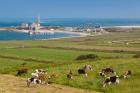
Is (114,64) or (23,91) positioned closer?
(23,91)

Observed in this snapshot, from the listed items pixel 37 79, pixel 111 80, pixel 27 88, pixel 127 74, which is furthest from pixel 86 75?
pixel 27 88

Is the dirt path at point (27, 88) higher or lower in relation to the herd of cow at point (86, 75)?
lower

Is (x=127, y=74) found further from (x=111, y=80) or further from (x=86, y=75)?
(x=86, y=75)

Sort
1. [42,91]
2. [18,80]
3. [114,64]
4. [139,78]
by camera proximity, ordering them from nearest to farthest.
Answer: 1. [42,91]
2. [139,78]
3. [18,80]
4. [114,64]

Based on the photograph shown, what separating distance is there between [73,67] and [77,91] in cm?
907

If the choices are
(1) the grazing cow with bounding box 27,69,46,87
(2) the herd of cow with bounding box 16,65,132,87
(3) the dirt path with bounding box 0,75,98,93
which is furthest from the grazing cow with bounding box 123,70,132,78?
(1) the grazing cow with bounding box 27,69,46,87

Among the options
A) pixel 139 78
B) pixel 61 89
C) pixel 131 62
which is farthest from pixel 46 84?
pixel 131 62

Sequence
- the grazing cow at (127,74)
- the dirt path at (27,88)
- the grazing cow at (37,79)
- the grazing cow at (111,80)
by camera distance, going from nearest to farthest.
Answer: the dirt path at (27,88) < the grazing cow at (111,80) < the grazing cow at (37,79) < the grazing cow at (127,74)

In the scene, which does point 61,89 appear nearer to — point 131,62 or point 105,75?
point 105,75

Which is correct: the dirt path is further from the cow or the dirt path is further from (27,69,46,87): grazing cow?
the cow

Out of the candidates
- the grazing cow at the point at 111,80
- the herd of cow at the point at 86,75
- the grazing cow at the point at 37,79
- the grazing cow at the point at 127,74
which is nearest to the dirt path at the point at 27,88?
the grazing cow at the point at 37,79

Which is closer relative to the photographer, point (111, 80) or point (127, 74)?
point (111, 80)

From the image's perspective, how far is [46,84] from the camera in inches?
1132

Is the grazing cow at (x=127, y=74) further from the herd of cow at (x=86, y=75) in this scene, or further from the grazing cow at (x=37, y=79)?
the grazing cow at (x=37, y=79)
